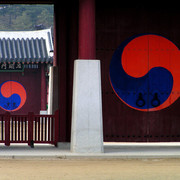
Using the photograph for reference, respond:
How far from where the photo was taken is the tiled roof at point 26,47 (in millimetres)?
45406

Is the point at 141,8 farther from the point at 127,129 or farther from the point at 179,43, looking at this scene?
the point at 127,129

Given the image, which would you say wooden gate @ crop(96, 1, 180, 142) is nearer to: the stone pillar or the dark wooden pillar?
the dark wooden pillar

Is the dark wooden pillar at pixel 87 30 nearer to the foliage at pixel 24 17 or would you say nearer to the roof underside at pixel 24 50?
the roof underside at pixel 24 50

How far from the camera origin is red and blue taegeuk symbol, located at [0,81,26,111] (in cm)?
4569

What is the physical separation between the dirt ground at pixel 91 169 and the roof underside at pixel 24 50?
2860cm

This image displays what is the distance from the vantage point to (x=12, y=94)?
46.0 meters

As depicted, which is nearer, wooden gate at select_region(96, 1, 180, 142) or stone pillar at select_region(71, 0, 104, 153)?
stone pillar at select_region(71, 0, 104, 153)

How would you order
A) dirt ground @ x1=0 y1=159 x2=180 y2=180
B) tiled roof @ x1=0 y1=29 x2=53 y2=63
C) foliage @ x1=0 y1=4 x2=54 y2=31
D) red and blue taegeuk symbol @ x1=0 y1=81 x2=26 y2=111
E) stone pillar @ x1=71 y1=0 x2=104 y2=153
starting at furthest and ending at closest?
foliage @ x1=0 y1=4 x2=54 y2=31 → red and blue taegeuk symbol @ x1=0 y1=81 x2=26 y2=111 → tiled roof @ x1=0 y1=29 x2=53 y2=63 → stone pillar @ x1=71 y1=0 x2=104 y2=153 → dirt ground @ x1=0 y1=159 x2=180 y2=180

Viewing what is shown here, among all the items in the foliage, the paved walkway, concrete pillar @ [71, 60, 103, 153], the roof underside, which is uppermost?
the foliage

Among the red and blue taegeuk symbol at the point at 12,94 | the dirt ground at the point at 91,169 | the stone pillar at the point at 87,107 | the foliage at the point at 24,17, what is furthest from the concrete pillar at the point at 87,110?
the foliage at the point at 24,17

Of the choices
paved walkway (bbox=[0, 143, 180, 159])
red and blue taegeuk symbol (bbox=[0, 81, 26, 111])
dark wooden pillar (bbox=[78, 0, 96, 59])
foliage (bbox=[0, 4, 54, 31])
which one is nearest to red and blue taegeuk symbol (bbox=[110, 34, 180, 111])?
paved walkway (bbox=[0, 143, 180, 159])

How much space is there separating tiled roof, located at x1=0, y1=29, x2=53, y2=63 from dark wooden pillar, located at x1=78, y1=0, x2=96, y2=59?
2596 cm

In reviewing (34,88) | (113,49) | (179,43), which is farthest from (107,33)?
(34,88)

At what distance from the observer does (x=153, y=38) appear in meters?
21.4
